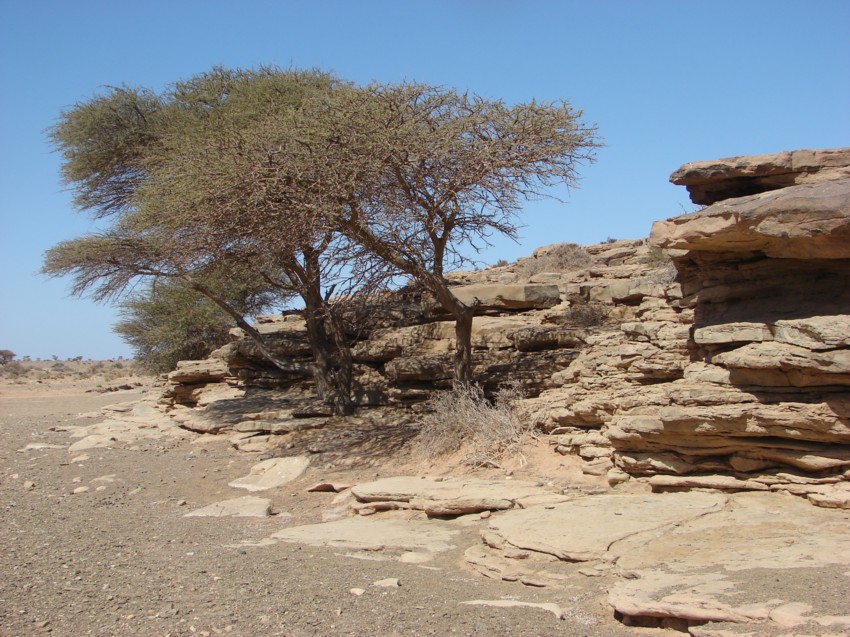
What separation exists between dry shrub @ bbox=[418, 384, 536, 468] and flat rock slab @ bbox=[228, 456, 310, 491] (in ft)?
5.52

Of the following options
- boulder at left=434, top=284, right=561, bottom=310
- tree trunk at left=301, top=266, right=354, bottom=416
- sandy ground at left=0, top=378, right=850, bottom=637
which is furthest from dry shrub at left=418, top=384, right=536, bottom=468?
boulder at left=434, top=284, right=561, bottom=310

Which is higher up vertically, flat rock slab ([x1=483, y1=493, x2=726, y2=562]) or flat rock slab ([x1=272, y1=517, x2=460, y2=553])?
flat rock slab ([x1=483, y1=493, x2=726, y2=562])

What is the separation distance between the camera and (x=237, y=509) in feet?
29.2

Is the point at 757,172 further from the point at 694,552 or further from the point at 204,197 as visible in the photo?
the point at 204,197

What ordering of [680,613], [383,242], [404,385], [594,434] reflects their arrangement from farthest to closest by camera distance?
[404,385] < [383,242] < [594,434] < [680,613]

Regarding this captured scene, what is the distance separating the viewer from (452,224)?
11203 millimetres

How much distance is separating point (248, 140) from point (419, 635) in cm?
854

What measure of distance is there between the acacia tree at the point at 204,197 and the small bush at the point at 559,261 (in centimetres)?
600

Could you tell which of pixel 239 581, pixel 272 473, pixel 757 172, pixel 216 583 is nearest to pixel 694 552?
pixel 239 581

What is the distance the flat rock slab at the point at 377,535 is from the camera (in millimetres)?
6793

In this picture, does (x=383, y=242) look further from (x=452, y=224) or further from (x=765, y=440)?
(x=765, y=440)

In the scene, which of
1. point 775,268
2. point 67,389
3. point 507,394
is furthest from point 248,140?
point 67,389

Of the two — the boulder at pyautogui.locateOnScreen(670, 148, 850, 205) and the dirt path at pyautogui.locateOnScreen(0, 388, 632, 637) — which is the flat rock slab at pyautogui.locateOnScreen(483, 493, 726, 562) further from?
the boulder at pyautogui.locateOnScreen(670, 148, 850, 205)

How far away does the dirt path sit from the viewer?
4.87 meters
